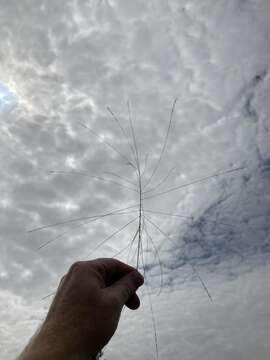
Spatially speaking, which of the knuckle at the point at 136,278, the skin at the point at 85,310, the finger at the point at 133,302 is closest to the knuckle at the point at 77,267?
the skin at the point at 85,310

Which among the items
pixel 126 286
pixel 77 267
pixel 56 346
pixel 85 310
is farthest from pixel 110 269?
pixel 56 346

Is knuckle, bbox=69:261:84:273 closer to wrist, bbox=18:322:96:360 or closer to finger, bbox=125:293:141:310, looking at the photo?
wrist, bbox=18:322:96:360

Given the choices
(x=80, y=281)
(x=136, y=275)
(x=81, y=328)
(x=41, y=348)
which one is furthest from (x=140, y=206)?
(x=41, y=348)

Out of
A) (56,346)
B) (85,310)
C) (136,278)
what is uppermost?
(136,278)

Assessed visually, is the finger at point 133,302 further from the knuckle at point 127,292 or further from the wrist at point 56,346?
the wrist at point 56,346

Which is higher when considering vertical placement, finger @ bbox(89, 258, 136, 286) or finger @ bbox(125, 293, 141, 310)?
finger @ bbox(89, 258, 136, 286)

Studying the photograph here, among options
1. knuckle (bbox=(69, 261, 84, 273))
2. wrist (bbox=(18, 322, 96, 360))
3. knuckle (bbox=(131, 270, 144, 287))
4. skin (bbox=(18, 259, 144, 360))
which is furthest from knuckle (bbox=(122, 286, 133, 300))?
wrist (bbox=(18, 322, 96, 360))

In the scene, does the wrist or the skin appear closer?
the wrist

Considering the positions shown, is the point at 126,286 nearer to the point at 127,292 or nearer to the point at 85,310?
the point at 127,292
